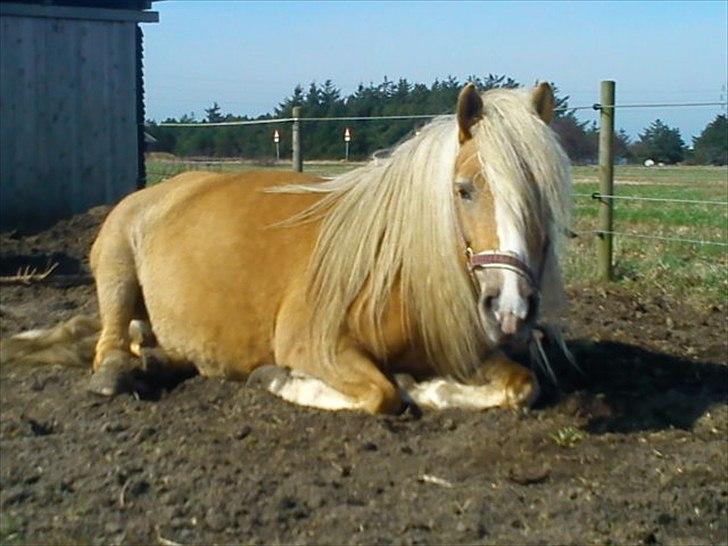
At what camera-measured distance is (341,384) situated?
502cm

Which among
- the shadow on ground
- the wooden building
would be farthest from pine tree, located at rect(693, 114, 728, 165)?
the shadow on ground

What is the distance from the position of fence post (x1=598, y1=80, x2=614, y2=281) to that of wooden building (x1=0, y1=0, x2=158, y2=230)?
7472mm

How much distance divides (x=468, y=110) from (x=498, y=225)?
0.56 meters

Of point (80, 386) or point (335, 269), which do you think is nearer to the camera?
point (335, 269)

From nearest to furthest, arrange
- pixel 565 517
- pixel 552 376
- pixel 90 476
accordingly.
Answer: pixel 565 517 < pixel 90 476 < pixel 552 376

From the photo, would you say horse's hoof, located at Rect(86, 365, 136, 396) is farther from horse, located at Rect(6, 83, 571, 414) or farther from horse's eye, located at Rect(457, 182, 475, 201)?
horse's eye, located at Rect(457, 182, 475, 201)

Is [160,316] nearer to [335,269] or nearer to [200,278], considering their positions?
[200,278]

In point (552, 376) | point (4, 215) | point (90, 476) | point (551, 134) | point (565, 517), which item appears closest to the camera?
point (565, 517)

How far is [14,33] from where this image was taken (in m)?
14.1

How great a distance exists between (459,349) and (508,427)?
1.49 ft

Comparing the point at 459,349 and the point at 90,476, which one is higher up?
the point at 459,349

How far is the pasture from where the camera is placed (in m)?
3.56

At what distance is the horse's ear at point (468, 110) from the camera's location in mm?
4738

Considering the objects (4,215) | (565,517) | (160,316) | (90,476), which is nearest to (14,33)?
(4,215)
